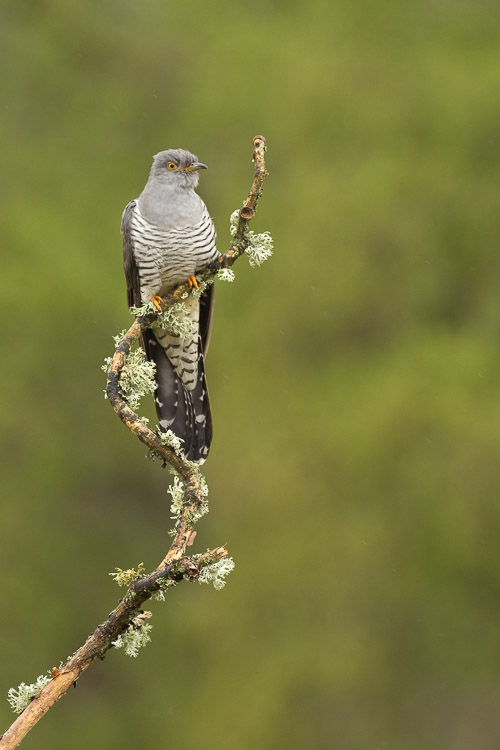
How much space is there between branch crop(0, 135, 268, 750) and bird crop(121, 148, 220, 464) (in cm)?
98

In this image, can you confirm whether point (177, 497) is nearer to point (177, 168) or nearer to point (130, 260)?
point (130, 260)

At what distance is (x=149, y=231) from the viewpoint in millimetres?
3654

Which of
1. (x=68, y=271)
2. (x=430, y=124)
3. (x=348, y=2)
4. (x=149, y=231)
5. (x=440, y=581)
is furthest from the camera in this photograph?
(x=348, y=2)

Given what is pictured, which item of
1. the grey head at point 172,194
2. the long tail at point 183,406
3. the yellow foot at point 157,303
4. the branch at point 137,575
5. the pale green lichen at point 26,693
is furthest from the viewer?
the grey head at point 172,194

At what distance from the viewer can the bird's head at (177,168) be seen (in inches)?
148

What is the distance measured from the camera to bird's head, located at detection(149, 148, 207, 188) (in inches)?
148

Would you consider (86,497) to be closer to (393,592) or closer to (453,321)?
(393,592)

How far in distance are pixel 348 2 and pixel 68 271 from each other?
3768 mm

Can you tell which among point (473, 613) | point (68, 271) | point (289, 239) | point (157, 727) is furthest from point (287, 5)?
point (157, 727)

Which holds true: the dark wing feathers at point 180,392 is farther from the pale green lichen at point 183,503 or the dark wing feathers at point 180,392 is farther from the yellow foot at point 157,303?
the pale green lichen at point 183,503

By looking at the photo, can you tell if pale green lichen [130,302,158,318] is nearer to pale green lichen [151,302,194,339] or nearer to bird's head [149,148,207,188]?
pale green lichen [151,302,194,339]

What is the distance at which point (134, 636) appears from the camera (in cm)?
233

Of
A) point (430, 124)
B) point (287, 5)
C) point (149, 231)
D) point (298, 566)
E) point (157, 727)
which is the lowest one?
point (149, 231)

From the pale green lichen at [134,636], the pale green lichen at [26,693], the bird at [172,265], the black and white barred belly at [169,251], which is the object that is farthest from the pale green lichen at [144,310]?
the pale green lichen at [26,693]
